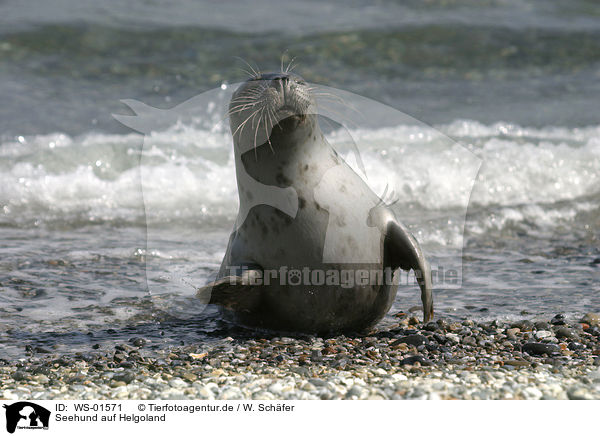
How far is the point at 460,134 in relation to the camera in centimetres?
1165

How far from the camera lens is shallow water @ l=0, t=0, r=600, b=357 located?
5.88m

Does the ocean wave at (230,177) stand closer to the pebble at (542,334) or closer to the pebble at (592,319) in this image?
the pebble at (592,319)

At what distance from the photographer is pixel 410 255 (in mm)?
4805

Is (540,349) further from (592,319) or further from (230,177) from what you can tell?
(230,177)

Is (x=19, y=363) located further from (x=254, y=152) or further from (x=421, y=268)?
(x=421, y=268)

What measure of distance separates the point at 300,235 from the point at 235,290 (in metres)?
0.47

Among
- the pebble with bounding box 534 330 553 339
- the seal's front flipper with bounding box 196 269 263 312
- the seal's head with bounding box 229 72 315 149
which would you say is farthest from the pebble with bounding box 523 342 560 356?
the seal's head with bounding box 229 72 315 149

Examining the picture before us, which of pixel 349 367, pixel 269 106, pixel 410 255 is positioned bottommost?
pixel 349 367

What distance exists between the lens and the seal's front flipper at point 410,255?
479cm

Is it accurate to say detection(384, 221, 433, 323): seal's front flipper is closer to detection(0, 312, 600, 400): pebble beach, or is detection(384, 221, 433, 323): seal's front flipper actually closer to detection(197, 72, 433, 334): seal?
detection(197, 72, 433, 334): seal
